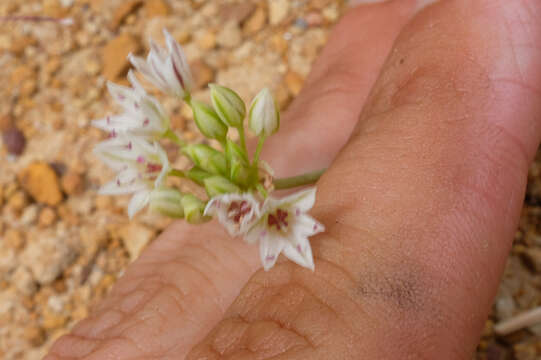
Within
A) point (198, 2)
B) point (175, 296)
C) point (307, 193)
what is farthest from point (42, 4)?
point (307, 193)

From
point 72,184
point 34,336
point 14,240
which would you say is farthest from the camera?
point 72,184

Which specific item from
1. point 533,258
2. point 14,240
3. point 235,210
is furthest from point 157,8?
point 533,258

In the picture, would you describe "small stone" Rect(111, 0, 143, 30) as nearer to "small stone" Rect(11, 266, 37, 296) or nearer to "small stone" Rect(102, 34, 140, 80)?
"small stone" Rect(102, 34, 140, 80)

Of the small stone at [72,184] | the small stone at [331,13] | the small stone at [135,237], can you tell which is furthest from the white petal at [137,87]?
the small stone at [331,13]

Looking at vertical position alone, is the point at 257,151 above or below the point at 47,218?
above

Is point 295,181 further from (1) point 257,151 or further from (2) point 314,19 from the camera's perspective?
(2) point 314,19
